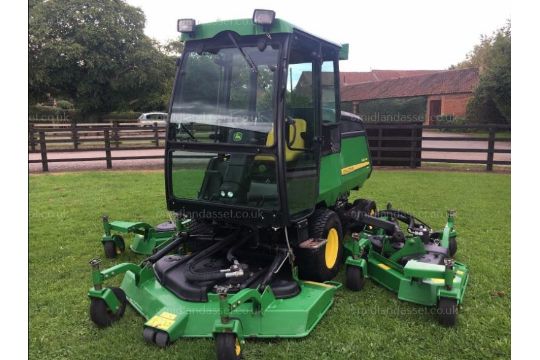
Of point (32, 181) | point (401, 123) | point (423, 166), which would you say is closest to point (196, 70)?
point (32, 181)

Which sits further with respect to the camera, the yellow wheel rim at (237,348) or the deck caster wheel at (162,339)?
the deck caster wheel at (162,339)

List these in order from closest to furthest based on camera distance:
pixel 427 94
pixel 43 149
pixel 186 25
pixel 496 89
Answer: pixel 186 25, pixel 43 149, pixel 496 89, pixel 427 94

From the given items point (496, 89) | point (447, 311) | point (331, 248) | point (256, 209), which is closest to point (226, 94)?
point (256, 209)

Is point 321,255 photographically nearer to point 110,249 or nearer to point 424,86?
point 110,249

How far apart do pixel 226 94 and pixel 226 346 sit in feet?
6.99

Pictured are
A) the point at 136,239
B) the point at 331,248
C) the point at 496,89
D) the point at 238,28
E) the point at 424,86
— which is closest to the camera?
the point at 238,28

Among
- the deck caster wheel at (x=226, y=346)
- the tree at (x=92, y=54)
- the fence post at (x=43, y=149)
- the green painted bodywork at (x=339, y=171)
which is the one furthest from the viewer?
the tree at (x=92, y=54)

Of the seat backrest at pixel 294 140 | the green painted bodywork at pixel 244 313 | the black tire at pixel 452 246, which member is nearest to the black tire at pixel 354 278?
the green painted bodywork at pixel 244 313

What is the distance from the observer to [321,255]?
3889 millimetres

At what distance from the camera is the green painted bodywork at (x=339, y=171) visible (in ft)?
14.1

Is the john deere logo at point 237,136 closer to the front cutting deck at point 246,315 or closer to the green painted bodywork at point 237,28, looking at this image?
the green painted bodywork at point 237,28

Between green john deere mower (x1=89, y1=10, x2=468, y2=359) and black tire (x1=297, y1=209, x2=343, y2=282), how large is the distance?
0.4 inches

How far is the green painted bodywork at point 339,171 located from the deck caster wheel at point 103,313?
1959 millimetres

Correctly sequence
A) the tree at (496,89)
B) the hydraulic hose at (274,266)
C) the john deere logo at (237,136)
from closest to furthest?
1. the hydraulic hose at (274,266)
2. the john deere logo at (237,136)
3. the tree at (496,89)
